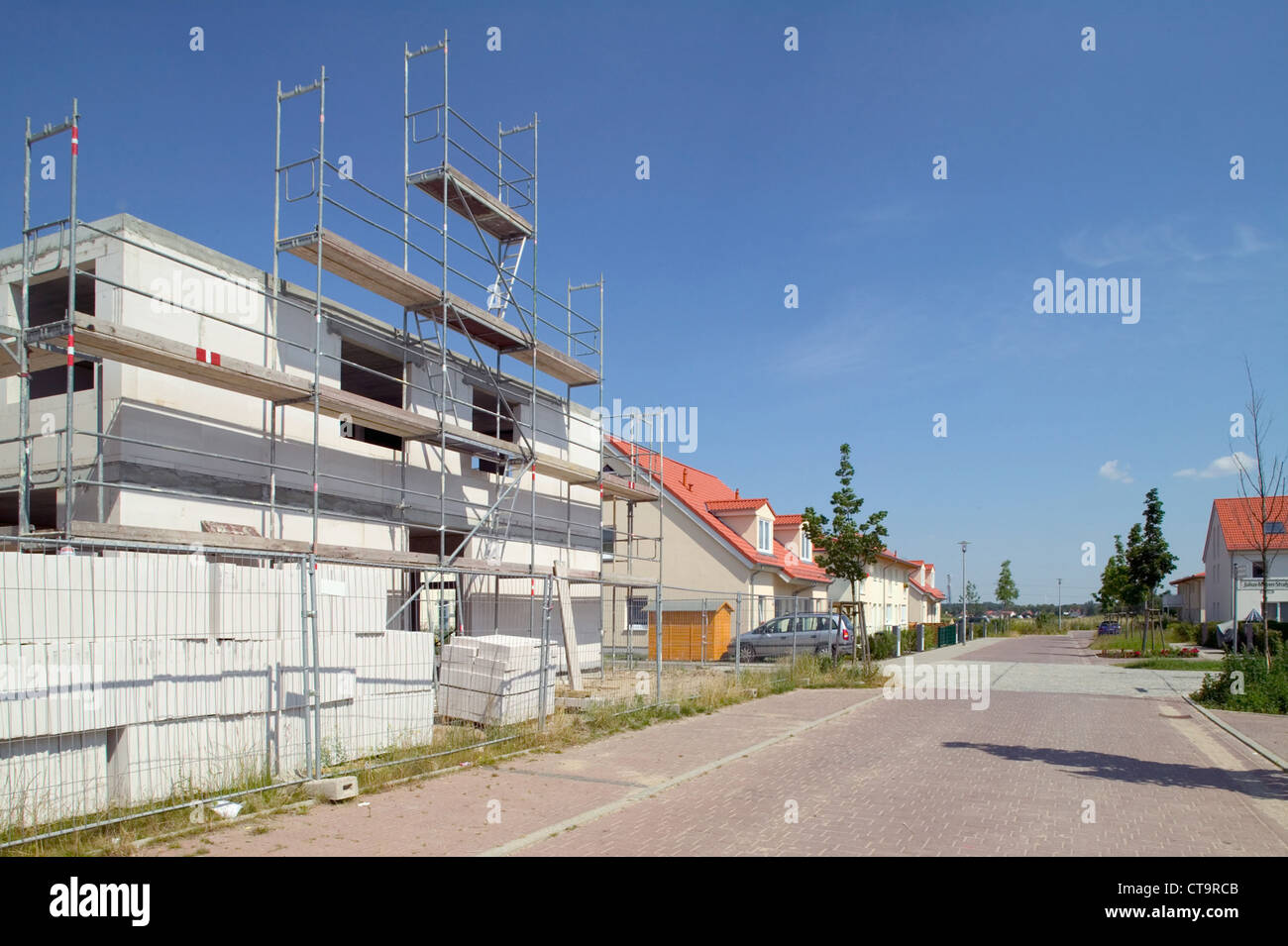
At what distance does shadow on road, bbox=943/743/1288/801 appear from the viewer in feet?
32.2

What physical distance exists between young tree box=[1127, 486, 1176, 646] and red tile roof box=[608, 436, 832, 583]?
12574 millimetres

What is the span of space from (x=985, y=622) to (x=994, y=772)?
2428 inches

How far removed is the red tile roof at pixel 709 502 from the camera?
31969 millimetres

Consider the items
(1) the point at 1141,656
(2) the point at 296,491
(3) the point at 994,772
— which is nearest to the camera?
(3) the point at 994,772

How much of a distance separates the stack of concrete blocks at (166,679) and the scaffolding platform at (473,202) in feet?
34.4

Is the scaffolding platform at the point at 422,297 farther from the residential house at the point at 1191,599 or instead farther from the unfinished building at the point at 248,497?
the residential house at the point at 1191,599

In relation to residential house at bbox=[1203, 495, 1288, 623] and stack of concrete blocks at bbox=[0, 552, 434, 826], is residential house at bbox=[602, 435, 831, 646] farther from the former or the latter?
residential house at bbox=[1203, 495, 1288, 623]

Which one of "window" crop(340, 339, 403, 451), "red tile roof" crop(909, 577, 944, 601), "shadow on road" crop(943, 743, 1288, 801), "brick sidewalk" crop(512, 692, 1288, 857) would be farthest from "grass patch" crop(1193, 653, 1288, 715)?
"red tile roof" crop(909, 577, 944, 601)

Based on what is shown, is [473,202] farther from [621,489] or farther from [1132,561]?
[1132,561]

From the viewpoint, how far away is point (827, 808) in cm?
838

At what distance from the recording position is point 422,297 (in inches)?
667
